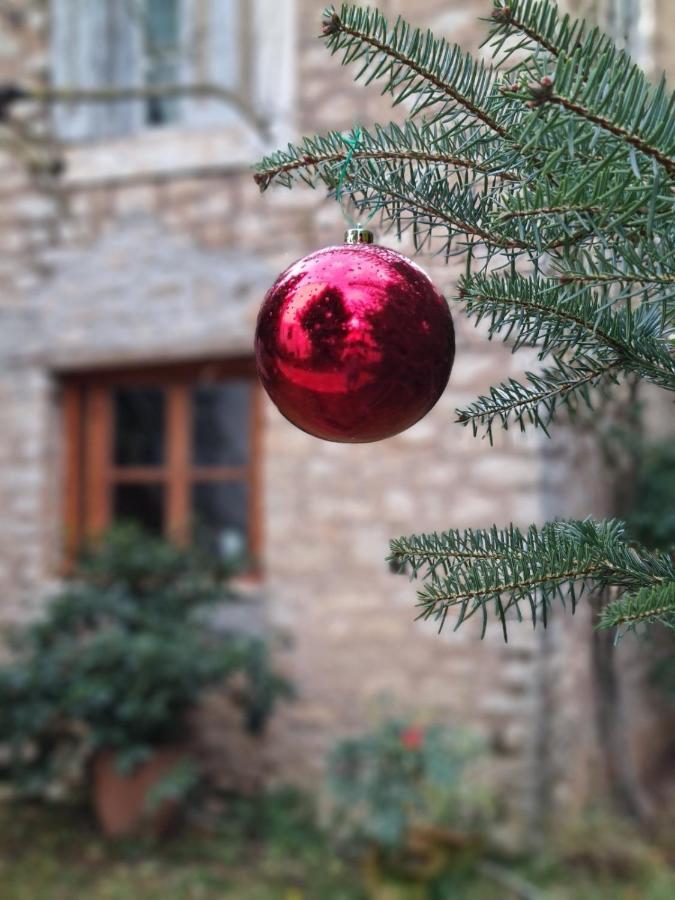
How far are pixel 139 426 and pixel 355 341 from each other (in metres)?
3.62

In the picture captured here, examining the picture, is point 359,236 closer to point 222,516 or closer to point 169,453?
point 222,516

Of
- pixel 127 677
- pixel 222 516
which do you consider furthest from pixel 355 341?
pixel 222 516

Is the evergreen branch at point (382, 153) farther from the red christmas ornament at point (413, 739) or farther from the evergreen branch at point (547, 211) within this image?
the red christmas ornament at point (413, 739)

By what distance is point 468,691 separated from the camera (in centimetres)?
347

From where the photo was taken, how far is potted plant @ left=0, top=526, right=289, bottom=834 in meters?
3.46

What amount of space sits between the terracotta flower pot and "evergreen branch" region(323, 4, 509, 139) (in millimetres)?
3302

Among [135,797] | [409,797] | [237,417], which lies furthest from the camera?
[237,417]

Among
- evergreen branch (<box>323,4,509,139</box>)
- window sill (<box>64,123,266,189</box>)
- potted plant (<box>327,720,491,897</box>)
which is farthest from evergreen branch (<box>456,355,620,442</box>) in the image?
window sill (<box>64,123,266,189</box>)

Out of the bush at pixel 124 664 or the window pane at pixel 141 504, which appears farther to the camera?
the window pane at pixel 141 504

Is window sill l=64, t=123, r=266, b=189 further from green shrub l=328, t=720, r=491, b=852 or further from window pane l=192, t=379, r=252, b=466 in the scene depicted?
green shrub l=328, t=720, r=491, b=852

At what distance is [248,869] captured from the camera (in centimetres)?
345

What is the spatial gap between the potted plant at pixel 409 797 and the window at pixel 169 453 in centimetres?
121

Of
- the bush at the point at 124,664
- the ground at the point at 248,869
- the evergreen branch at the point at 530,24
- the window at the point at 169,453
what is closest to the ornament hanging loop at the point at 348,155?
the evergreen branch at the point at 530,24

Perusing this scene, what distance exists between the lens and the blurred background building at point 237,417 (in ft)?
11.4
